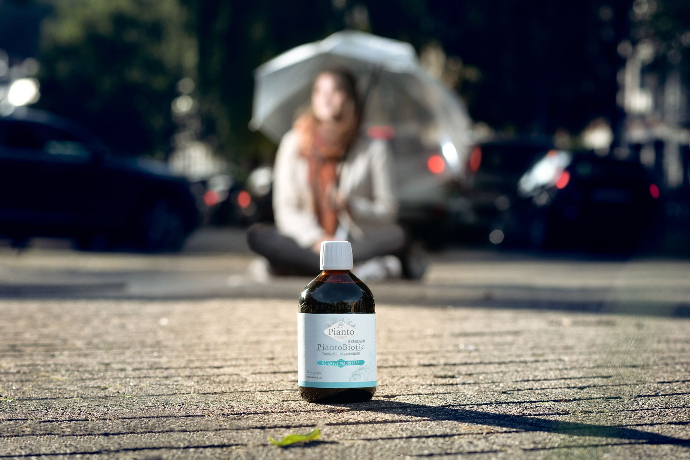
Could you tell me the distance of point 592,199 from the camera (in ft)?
54.5

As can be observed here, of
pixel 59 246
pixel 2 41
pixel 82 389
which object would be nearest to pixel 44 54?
pixel 2 41

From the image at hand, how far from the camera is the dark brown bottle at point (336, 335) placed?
13.4ft

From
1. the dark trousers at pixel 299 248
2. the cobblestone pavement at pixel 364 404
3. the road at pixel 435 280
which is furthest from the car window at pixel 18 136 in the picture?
the cobblestone pavement at pixel 364 404

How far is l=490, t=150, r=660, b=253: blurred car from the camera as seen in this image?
54.6ft

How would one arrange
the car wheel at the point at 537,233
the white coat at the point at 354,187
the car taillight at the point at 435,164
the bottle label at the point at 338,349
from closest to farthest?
the bottle label at the point at 338,349, the white coat at the point at 354,187, the car taillight at the point at 435,164, the car wheel at the point at 537,233

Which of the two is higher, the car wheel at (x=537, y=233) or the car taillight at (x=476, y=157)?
the car taillight at (x=476, y=157)

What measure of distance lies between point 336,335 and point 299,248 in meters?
4.99

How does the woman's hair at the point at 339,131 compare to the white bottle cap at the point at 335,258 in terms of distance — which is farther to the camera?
the woman's hair at the point at 339,131

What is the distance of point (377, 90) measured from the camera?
10922 millimetres

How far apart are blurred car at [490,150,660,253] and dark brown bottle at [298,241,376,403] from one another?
42.3 feet

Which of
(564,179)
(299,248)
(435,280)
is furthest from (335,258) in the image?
(564,179)

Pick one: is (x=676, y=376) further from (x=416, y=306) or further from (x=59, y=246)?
(x=59, y=246)

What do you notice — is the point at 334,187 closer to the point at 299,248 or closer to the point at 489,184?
the point at 299,248

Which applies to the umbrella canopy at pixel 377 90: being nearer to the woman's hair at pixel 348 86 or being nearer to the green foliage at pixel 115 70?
the woman's hair at pixel 348 86
